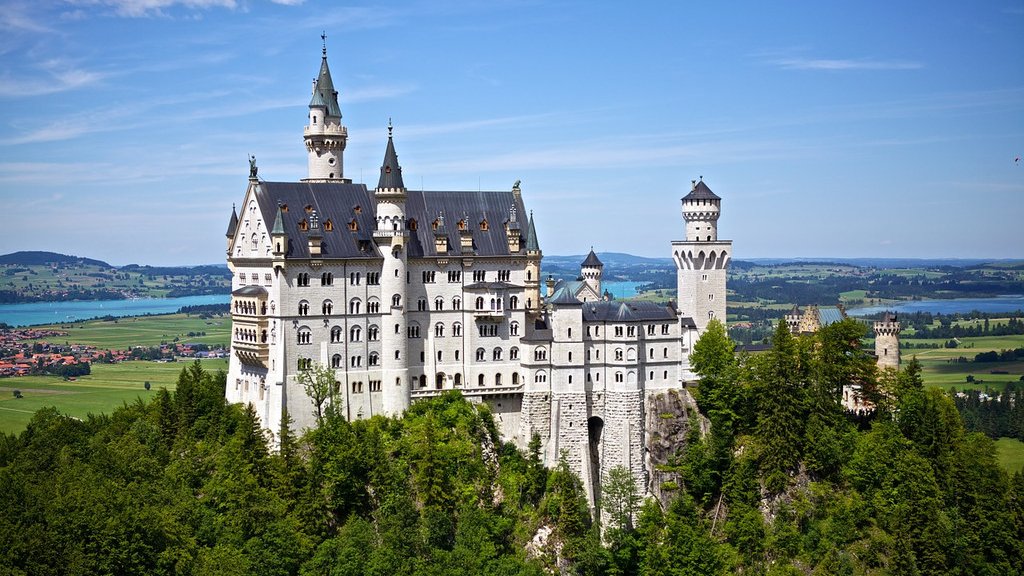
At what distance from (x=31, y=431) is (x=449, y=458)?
37.8 m

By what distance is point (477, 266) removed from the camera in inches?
3846

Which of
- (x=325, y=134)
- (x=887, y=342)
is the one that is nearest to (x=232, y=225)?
(x=325, y=134)

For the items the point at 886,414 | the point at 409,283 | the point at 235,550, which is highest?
the point at 409,283

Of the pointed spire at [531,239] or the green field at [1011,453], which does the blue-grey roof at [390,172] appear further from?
the green field at [1011,453]

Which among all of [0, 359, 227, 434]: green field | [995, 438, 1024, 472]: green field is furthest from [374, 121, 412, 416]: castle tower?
[995, 438, 1024, 472]: green field

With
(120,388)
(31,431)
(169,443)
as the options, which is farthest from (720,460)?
(120,388)

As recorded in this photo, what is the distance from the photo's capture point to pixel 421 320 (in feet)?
315

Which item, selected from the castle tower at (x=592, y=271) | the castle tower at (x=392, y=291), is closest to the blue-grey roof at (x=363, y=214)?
the castle tower at (x=392, y=291)

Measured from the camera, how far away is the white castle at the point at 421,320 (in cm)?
9038

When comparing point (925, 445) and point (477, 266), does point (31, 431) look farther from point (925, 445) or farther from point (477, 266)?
point (925, 445)

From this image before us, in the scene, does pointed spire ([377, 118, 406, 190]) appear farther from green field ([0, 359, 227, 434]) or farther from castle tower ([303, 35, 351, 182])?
green field ([0, 359, 227, 434])

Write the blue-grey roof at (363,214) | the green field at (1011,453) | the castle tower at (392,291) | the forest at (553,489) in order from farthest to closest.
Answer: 1. the green field at (1011,453)
2. the castle tower at (392,291)
3. the blue-grey roof at (363,214)
4. the forest at (553,489)

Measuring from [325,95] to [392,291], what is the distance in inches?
761

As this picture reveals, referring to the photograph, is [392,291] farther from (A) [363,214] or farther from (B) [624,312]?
(B) [624,312]
